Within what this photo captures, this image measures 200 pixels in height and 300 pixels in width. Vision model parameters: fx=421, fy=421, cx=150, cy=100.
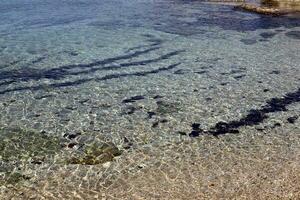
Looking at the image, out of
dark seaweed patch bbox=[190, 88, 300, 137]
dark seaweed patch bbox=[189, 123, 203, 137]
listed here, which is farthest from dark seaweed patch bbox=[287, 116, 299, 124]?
dark seaweed patch bbox=[189, 123, 203, 137]

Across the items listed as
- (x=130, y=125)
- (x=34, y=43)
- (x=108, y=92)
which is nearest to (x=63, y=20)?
(x=34, y=43)

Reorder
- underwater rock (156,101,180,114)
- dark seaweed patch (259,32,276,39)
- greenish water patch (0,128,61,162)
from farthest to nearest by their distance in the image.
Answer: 1. dark seaweed patch (259,32,276,39)
2. underwater rock (156,101,180,114)
3. greenish water patch (0,128,61,162)

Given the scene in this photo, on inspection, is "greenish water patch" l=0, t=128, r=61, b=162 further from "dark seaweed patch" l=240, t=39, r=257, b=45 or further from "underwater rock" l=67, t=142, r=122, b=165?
"dark seaweed patch" l=240, t=39, r=257, b=45

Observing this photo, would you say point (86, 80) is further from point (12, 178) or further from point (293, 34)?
point (293, 34)

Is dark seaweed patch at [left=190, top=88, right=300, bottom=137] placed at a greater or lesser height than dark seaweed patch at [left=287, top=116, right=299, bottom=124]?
greater

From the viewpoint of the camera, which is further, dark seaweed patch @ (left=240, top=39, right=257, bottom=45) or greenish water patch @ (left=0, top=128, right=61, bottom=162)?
dark seaweed patch @ (left=240, top=39, right=257, bottom=45)

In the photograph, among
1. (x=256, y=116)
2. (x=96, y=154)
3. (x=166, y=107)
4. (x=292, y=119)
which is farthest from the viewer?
(x=166, y=107)

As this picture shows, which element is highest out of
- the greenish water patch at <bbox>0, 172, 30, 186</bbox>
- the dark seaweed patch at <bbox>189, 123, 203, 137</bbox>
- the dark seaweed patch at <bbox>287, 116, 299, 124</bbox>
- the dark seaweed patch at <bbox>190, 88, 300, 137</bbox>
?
the greenish water patch at <bbox>0, 172, 30, 186</bbox>

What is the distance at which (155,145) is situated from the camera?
13.0 metres

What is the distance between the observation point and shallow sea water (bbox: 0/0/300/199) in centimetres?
1299

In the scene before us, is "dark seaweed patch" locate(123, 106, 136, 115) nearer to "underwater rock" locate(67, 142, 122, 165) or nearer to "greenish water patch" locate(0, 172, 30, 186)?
"underwater rock" locate(67, 142, 122, 165)

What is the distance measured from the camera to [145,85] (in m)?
18.1

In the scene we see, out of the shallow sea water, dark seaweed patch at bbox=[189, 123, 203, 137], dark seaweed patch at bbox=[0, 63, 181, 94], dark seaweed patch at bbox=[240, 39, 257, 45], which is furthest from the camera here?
dark seaweed patch at bbox=[240, 39, 257, 45]

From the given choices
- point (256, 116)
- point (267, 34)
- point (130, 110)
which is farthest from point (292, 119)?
point (267, 34)
